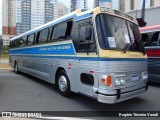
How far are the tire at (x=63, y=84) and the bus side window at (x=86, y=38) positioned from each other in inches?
53.7

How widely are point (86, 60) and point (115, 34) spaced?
1074mm

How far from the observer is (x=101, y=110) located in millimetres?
5922

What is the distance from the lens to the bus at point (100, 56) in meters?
5.35

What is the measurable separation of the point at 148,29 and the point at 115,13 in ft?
14.3

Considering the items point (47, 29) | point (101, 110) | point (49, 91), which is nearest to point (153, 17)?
point (47, 29)

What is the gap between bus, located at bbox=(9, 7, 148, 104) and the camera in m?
5.35

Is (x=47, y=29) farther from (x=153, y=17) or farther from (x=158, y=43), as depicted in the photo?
(x=153, y=17)

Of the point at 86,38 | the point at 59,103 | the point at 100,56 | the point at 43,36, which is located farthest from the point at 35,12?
the point at 100,56

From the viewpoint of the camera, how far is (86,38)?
6.01 meters

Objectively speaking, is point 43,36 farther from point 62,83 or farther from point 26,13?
point 26,13

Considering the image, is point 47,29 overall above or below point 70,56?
above

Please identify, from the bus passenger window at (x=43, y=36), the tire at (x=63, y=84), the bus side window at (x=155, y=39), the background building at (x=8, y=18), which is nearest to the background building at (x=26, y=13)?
the background building at (x=8, y=18)

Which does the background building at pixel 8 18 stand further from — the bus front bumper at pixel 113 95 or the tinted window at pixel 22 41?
the bus front bumper at pixel 113 95

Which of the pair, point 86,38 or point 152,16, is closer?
point 86,38
